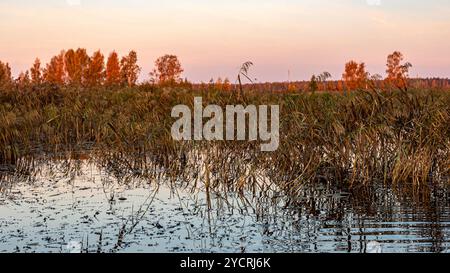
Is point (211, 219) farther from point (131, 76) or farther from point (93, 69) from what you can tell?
point (93, 69)

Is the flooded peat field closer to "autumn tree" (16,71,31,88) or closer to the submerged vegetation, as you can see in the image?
the submerged vegetation

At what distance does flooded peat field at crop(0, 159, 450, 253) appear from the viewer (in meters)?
4.75

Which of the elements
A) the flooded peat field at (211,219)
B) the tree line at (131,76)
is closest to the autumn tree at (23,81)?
the tree line at (131,76)

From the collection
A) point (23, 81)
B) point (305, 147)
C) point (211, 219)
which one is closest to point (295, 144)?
point (305, 147)

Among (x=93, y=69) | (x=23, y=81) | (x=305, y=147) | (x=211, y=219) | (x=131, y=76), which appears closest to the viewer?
(x=211, y=219)

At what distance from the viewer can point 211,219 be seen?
18.3 feet

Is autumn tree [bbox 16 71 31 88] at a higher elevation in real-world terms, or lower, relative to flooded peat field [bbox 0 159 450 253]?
higher

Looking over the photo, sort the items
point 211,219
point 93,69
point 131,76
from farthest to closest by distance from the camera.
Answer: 1. point 93,69
2. point 131,76
3. point 211,219

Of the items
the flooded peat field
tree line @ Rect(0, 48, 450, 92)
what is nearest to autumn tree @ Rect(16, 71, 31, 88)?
tree line @ Rect(0, 48, 450, 92)

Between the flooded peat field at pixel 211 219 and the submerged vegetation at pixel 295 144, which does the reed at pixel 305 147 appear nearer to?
the submerged vegetation at pixel 295 144

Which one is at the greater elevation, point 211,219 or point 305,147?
point 305,147

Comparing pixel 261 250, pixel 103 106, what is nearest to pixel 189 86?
pixel 103 106

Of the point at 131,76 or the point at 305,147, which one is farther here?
the point at 131,76
